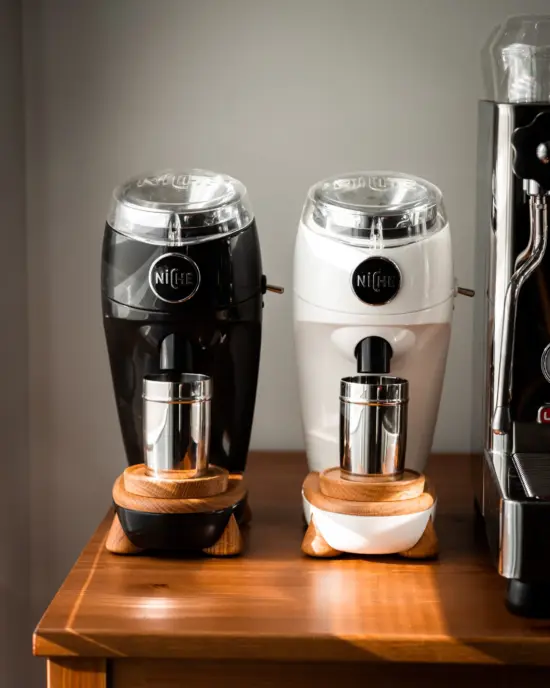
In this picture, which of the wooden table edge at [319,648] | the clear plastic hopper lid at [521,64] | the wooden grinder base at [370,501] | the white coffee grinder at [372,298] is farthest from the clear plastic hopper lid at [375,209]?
the wooden table edge at [319,648]

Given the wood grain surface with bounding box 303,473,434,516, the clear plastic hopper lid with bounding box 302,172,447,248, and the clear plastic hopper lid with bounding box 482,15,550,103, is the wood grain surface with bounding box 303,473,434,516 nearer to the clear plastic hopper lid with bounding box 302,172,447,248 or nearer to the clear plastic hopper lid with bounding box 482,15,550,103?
the clear plastic hopper lid with bounding box 302,172,447,248

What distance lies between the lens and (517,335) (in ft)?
2.65

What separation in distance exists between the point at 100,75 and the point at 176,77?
0.32ft

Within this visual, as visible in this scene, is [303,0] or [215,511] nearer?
[215,511]

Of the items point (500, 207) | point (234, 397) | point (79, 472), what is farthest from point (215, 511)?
point (79, 472)

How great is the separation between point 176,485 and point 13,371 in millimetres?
451

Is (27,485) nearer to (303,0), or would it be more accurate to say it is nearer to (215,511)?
(215,511)

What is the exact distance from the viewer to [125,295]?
0.89 meters

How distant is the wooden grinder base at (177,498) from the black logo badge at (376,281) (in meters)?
0.22

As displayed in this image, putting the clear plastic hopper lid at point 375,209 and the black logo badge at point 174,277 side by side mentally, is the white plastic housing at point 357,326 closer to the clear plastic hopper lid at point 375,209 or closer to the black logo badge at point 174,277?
the clear plastic hopper lid at point 375,209

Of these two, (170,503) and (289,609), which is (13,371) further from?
(289,609)

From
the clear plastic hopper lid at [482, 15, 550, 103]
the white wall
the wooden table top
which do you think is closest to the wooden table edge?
the wooden table top

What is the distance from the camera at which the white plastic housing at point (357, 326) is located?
0.91 meters

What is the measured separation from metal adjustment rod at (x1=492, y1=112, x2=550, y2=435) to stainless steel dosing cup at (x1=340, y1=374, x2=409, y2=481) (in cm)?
9
